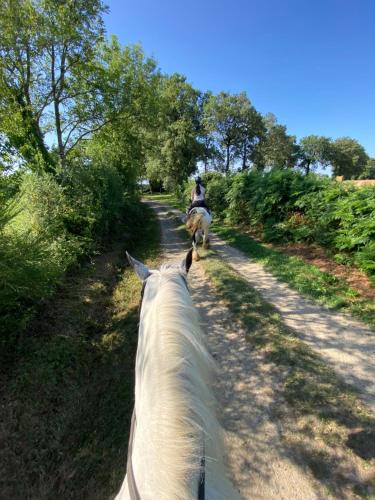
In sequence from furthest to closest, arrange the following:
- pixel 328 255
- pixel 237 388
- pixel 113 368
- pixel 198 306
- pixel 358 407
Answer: pixel 328 255
pixel 198 306
pixel 113 368
pixel 237 388
pixel 358 407

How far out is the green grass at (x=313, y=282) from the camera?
4.88 metres

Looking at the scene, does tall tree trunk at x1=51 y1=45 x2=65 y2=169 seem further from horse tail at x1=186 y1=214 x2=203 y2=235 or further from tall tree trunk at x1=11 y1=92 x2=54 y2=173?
horse tail at x1=186 y1=214 x2=203 y2=235

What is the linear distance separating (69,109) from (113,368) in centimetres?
1190

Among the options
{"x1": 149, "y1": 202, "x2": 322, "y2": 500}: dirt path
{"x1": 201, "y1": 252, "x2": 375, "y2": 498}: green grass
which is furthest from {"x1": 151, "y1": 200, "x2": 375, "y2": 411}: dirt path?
{"x1": 149, "y1": 202, "x2": 322, "y2": 500}: dirt path

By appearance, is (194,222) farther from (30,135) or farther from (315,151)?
(315,151)

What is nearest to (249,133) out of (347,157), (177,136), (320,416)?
(177,136)

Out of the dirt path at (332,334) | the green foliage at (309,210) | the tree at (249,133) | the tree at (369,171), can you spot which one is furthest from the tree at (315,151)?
the dirt path at (332,334)

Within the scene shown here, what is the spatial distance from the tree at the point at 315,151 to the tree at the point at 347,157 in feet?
5.66

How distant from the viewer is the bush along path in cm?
223

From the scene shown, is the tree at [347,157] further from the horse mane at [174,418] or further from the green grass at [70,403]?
the horse mane at [174,418]

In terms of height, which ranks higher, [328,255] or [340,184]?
[340,184]

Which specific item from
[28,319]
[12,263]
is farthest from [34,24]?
[28,319]

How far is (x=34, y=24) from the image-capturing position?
351 inches

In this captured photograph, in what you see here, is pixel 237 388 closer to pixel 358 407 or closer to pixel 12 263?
pixel 358 407
